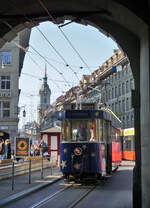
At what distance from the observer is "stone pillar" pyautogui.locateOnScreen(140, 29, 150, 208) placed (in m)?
7.55

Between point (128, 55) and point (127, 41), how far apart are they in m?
0.36

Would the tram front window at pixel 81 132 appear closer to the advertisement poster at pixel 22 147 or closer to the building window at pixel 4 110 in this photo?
the advertisement poster at pixel 22 147

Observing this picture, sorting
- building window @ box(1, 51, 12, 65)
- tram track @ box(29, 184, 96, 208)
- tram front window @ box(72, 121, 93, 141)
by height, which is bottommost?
tram track @ box(29, 184, 96, 208)

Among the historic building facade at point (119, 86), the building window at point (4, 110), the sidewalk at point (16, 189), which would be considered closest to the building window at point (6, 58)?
the building window at point (4, 110)

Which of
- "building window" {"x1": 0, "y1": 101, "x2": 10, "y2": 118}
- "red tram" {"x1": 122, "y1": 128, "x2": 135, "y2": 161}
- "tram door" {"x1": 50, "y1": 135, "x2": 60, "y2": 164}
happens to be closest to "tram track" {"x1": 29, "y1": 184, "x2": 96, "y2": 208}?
"tram door" {"x1": 50, "y1": 135, "x2": 60, "y2": 164}

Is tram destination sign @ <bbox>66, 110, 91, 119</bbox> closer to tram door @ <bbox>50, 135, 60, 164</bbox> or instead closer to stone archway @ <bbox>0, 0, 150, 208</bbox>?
stone archway @ <bbox>0, 0, 150, 208</bbox>

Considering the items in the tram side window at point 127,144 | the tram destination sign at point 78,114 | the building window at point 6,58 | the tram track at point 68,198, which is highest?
the building window at point 6,58

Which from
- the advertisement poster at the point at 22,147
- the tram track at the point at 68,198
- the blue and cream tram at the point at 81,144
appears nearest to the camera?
the tram track at the point at 68,198

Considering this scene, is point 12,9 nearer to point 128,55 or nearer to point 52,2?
point 52,2

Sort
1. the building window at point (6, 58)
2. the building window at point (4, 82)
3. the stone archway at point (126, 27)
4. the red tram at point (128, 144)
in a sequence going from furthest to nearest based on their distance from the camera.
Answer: the building window at point (6, 58) → the building window at point (4, 82) → the red tram at point (128, 144) → the stone archway at point (126, 27)

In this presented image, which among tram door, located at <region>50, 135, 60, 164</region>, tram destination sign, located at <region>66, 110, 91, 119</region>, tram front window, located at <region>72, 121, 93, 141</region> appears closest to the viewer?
tram front window, located at <region>72, 121, 93, 141</region>

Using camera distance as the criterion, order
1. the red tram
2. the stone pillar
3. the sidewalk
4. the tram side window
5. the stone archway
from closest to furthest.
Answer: the stone pillar, the stone archway, the sidewalk, the red tram, the tram side window

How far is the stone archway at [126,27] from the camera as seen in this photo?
25.3 ft

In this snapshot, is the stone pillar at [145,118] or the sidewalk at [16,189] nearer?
the stone pillar at [145,118]
